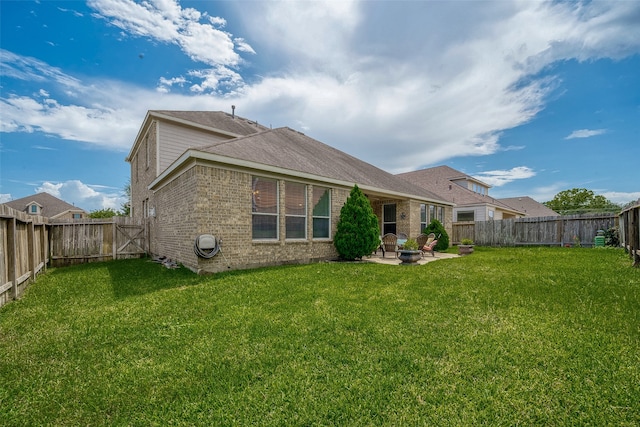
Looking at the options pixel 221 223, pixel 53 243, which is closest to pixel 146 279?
pixel 221 223

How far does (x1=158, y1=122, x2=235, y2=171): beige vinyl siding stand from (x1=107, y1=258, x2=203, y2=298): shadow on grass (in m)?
5.24

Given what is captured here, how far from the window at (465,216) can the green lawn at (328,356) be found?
59.6ft

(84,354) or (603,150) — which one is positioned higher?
(603,150)

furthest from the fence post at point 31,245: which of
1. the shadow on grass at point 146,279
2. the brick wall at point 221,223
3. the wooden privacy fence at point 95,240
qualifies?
the wooden privacy fence at point 95,240

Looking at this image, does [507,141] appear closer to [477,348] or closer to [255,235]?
[255,235]

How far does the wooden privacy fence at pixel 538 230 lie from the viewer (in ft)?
47.3

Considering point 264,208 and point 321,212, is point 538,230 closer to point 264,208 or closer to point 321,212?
point 321,212

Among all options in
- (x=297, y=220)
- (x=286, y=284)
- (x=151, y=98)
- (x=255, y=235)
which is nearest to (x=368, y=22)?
(x=297, y=220)

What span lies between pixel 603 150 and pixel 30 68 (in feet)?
98.0

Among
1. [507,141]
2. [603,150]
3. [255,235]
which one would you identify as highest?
[507,141]

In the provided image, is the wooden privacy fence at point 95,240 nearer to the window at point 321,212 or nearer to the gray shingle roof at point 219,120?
the gray shingle roof at point 219,120

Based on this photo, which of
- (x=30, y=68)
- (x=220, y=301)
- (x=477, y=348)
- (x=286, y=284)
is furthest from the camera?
(x=30, y=68)

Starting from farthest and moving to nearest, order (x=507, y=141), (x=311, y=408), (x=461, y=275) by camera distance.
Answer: (x=507, y=141)
(x=461, y=275)
(x=311, y=408)

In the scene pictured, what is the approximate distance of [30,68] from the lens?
1075cm
